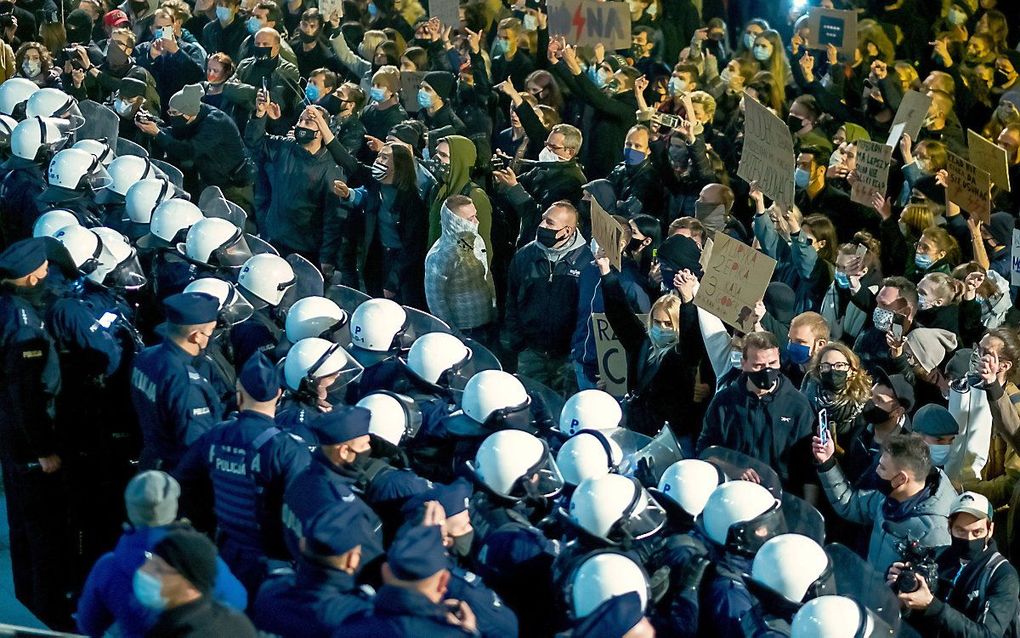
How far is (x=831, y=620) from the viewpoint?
16.5 feet

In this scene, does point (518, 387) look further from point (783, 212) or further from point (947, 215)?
point (947, 215)

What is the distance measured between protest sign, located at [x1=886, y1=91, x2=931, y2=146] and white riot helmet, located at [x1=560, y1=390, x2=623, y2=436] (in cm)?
499

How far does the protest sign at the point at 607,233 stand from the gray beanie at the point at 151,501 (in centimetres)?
425

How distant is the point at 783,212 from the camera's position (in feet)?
32.6

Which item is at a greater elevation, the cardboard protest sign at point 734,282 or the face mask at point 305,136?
the cardboard protest sign at point 734,282

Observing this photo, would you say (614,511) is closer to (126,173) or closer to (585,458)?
(585,458)

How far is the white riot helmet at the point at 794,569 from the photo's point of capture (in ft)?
17.6

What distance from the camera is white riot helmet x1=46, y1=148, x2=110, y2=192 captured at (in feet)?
33.7

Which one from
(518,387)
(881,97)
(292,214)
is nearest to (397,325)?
(518,387)

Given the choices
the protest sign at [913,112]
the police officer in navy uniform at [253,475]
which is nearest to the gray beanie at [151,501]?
the police officer in navy uniform at [253,475]

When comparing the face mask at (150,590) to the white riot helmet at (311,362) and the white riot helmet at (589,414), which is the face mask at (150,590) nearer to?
the white riot helmet at (311,362)

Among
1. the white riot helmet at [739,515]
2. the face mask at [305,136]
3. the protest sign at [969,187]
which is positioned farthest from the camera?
the face mask at [305,136]

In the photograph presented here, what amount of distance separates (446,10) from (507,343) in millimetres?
5796

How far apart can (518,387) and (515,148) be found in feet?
19.3
